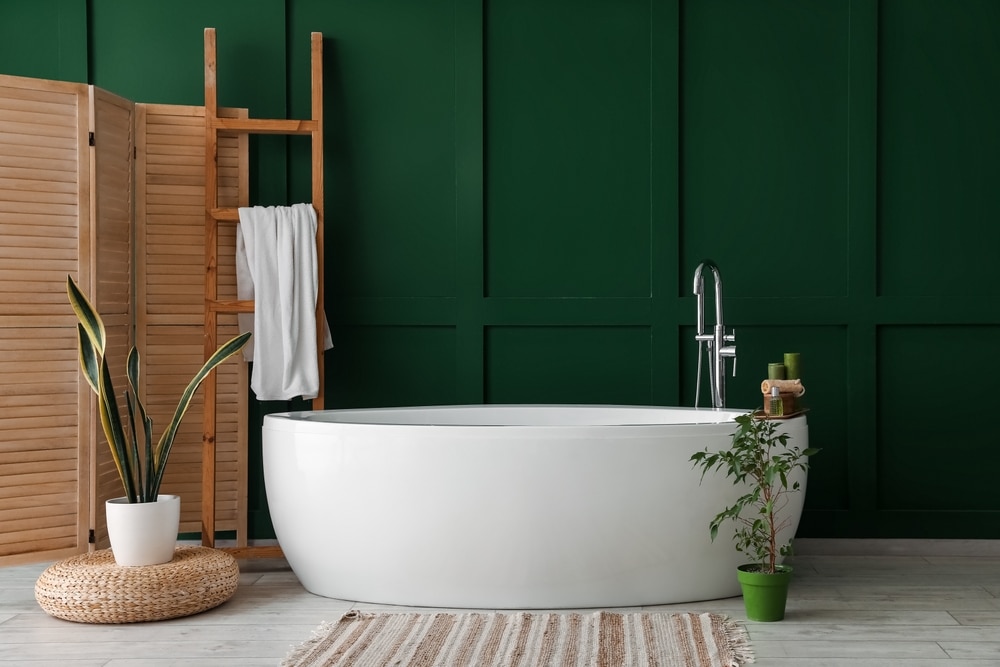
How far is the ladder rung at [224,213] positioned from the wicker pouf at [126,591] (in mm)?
1142

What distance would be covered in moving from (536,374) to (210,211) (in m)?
1.22

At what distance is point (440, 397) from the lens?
3.53 metres

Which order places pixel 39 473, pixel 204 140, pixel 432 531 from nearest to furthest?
pixel 432 531
pixel 39 473
pixel 204 140

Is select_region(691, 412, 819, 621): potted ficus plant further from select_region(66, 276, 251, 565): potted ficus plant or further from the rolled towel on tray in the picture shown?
select_region(66, 276, 251, 565): potted ficus plant

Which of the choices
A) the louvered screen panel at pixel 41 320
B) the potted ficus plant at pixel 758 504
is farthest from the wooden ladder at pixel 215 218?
the potted ficus plant at pixel 758 504

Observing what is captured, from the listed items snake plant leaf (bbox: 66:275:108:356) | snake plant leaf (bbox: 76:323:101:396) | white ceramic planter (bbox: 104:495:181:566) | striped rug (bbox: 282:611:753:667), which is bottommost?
striped rug (bbox: 282:611:753:667)

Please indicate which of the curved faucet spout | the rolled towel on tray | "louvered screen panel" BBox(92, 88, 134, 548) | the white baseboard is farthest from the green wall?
the rolled towel on tray

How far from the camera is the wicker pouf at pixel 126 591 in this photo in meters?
2.54

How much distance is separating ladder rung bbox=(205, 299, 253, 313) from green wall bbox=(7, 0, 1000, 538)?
0.34 m

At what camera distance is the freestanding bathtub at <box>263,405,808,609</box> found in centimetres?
255

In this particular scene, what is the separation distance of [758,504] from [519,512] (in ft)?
2.13

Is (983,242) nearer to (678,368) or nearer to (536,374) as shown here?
(678,368)

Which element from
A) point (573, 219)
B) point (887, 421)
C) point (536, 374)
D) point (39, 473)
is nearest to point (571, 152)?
point (573, 219)

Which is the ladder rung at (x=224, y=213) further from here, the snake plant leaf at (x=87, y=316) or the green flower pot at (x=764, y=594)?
the green flower pot at (x=764, y=594)
